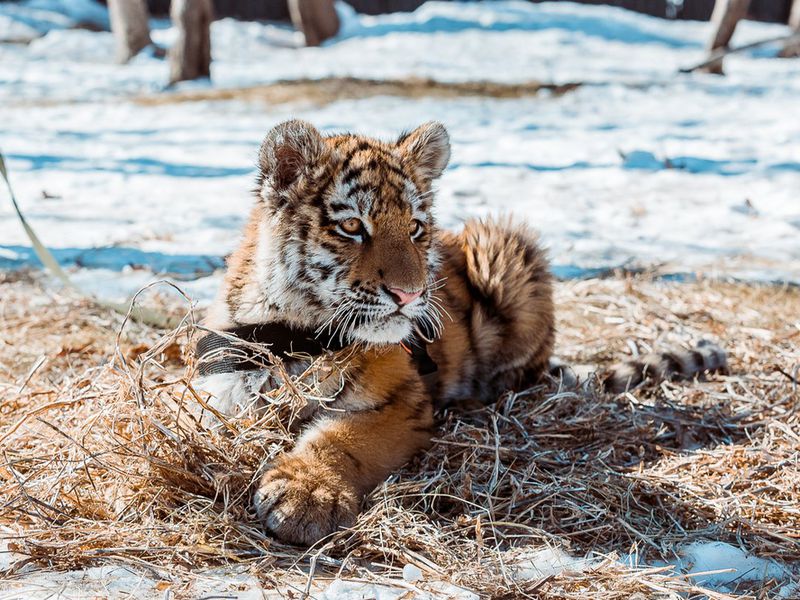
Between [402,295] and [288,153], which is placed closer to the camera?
[402,295]

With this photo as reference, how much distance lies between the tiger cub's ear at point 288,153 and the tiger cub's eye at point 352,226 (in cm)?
27

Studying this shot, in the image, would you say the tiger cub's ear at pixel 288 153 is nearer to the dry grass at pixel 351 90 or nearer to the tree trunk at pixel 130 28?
the dry grass at pixel 351 90

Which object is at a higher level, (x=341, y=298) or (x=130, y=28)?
(x=341, y=298)

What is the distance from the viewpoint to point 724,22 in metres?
12.6

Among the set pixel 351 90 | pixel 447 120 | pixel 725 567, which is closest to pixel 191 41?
pixel 351 90

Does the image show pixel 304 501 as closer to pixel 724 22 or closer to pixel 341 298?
pixel 341 298

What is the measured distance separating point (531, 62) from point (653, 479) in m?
12.6

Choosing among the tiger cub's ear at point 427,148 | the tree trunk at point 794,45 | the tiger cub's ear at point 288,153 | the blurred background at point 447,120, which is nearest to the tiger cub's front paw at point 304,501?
the tiger cub's ear at point 288,153

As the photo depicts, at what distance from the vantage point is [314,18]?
55.1 feet

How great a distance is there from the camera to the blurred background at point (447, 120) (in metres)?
6.29

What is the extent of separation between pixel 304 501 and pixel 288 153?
1.21 metres

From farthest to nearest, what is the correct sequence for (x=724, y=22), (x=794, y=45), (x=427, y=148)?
(x=794, y=45)
(x=724, y=22)
(x=427, y=148)

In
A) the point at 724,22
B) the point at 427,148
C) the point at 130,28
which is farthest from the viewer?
the point at 130,28

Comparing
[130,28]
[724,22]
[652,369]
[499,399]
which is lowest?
[499,399]
